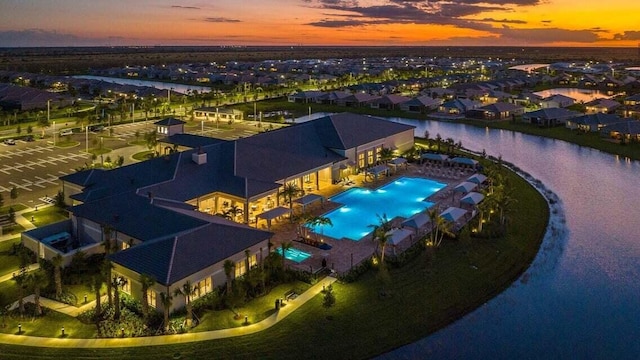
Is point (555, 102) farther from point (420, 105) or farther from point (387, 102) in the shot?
point (387, 102)

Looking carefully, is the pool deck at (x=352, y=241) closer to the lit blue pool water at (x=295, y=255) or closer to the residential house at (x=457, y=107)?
the lit blue pool water at (x=295, y=255)

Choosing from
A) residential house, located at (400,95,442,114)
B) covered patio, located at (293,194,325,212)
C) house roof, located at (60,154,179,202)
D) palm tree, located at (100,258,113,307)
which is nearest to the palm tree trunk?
palm tree, located at (100,258,113,307)

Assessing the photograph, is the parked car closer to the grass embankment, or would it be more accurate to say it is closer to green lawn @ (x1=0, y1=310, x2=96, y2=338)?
green lawn @ (x1=0, y1=310, x2=96, y2=338)

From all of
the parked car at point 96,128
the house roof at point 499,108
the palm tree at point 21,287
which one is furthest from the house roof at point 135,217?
the house roof at point 499,108

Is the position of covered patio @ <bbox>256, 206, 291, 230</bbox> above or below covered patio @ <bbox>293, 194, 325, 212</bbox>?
below

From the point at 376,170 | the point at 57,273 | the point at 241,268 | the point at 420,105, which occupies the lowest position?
the point at 241,268

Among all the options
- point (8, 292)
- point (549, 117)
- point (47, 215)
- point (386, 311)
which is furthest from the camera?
point (549, 117)

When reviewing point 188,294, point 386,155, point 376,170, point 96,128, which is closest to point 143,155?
point 96,128
